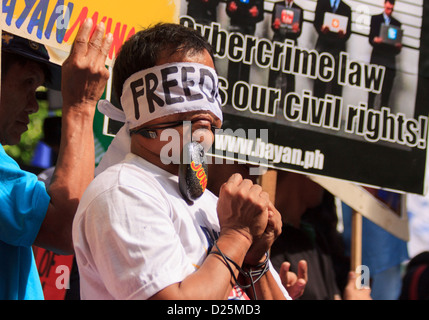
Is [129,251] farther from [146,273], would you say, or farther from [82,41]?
[82,41]

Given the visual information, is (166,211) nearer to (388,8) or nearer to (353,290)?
(353,290)

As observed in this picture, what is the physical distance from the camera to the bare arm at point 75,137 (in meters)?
1.89

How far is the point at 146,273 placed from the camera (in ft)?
5.01

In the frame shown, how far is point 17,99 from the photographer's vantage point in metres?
2.21

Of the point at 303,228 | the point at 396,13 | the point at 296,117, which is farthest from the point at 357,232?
the point at 396,13

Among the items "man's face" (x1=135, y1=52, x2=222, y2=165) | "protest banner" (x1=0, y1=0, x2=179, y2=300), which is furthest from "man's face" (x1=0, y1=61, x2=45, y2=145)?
"man's face" (x1=135, y1=52, x2=222, y2=165)

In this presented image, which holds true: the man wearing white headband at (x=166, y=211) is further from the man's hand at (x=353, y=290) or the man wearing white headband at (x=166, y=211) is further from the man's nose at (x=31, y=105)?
the man's hand at (x=353, y=290)

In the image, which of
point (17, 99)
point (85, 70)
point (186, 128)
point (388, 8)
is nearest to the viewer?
point (186, 128)

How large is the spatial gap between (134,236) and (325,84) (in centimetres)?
198

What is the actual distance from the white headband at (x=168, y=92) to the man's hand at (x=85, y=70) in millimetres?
142

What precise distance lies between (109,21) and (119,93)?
695 mm

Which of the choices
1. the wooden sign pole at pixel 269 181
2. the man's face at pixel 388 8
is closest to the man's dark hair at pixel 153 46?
the wooden sign pole at pixel 269 181

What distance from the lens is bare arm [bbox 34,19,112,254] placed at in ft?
6.21

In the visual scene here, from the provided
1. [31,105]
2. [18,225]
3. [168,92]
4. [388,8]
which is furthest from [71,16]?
[388,8]
